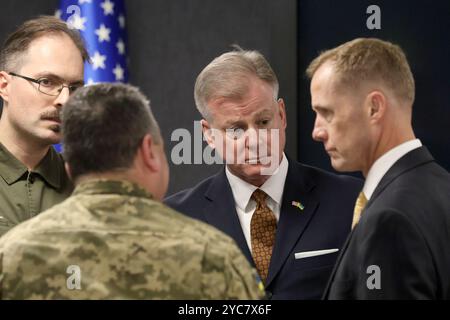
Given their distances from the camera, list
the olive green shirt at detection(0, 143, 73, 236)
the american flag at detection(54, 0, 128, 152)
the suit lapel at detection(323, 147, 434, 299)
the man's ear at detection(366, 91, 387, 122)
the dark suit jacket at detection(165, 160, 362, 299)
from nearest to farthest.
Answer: the suit lapel at detection(323, 147, 434, 299)
the man's ear at detection(366, 91, 387, 122)
the dark suit jacket at detection(165, 160, 362, 299)
the olive green shirt at detection(0, 143, 73, 236)
the american flag at detection(54, 0, 128, 152)

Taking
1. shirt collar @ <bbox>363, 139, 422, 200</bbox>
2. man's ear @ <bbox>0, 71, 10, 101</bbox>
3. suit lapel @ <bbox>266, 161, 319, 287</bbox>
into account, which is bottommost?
suit lapel @ <bbox>266, 161, 319, 287</bbox>

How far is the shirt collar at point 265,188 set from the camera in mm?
2895

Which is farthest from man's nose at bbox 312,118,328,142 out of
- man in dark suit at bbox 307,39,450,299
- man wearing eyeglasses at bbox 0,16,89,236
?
man wearing eyeglasses at bbox 0,16,89,236

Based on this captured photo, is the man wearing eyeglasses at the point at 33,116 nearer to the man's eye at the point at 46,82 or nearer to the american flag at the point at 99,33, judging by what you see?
the man's eye at the point at 46,82

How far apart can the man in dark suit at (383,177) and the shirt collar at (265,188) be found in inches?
17.4

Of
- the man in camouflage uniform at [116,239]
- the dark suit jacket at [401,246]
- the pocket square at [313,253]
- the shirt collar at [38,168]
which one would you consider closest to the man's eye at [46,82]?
the shirt collar at [38,168]

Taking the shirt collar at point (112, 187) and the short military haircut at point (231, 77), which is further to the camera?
the short military haircut at point (231, 77)

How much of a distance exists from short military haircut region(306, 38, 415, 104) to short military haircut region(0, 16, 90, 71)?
1.08 metres

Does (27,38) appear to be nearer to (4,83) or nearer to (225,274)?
(4,83)

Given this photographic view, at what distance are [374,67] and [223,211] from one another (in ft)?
2.66

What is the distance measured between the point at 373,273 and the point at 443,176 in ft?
1.48

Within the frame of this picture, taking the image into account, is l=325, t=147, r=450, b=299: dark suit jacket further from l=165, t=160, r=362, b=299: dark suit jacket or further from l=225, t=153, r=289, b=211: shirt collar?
l=225, t=153, r=289, b=211: shirt collar

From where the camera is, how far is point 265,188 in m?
2.90

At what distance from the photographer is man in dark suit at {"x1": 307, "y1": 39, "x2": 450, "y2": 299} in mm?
2035
